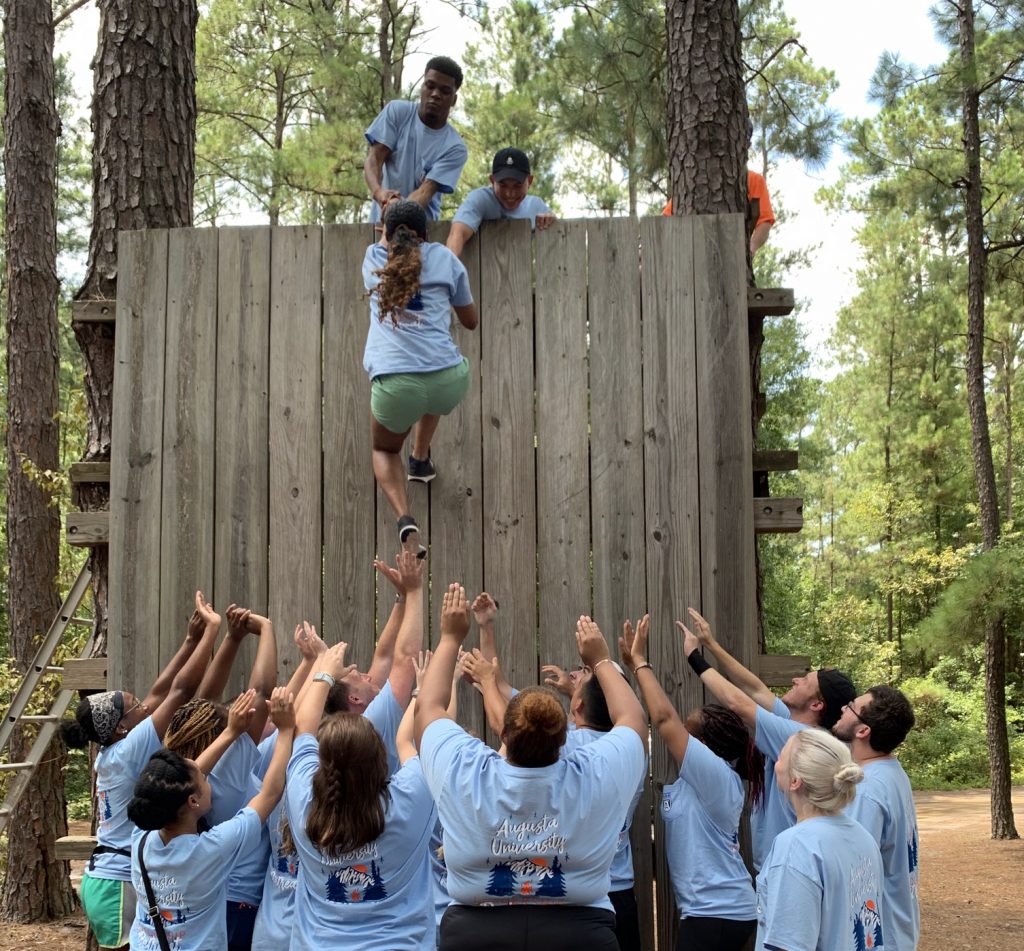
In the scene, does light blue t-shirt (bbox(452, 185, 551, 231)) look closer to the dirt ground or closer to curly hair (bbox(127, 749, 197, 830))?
curly hair (bbox(127, 749, 197, 830))

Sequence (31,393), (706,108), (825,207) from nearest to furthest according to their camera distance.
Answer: (706,108), (31,393), (825,207)

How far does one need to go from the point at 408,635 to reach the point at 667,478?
5.31 feet

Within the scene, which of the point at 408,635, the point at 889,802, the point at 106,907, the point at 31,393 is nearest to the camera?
the point at 889,802

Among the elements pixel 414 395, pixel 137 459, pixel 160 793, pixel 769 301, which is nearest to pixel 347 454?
pixel 414 395

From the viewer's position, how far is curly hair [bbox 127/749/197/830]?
11.8 feet

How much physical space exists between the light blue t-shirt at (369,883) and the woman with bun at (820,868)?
1074mm

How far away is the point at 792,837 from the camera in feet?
11.2

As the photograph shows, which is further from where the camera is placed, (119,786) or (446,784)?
(119,786)

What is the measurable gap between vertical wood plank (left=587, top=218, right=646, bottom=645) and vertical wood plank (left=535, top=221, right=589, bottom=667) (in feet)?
0.17

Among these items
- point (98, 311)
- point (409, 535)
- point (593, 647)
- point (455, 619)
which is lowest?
point (593, 647)

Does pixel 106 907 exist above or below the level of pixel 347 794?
below

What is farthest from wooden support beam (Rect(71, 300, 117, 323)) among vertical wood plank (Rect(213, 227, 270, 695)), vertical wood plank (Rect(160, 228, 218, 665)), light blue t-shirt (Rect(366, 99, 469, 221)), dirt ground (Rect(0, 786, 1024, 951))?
dirt ground (Rect(0, 786, 1024, 951))

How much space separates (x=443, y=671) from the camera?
3836mm

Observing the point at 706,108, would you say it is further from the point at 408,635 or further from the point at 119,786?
the point at 119,786
